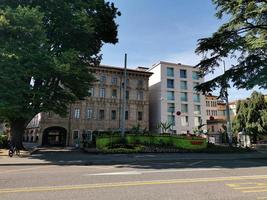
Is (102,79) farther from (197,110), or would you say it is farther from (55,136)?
(197,110)

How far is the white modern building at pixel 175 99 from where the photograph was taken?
54.0 meters

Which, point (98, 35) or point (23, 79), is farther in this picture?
point (98, 35)

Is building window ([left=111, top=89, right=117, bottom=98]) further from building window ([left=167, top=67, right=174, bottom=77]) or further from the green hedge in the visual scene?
the green hedge

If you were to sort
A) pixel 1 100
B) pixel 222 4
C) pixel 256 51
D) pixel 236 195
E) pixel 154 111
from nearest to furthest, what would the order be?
pixel 236 195
pixel 1 100
pixel 256 51
pixel 222 4
pixel 154 111

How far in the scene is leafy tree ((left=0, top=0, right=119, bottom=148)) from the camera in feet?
57.3

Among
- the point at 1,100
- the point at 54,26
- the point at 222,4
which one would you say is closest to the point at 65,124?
the point at 54,26

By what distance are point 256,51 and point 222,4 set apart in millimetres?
5096

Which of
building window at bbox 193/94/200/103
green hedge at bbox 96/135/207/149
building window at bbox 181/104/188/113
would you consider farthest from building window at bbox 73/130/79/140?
building window at bbox 193/94/200/103

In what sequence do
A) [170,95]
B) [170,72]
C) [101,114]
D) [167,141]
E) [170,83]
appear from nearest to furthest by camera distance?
[167,141] < [101,114] < [170,95] < [170,83] < [170,72]

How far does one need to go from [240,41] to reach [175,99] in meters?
34.2

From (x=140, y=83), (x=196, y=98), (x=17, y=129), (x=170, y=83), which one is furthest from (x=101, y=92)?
(x=17, y=129)

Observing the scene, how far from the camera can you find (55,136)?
47438mm

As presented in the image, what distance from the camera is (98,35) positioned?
26.3 m

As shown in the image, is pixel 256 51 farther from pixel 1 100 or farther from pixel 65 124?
pixel 65 124
